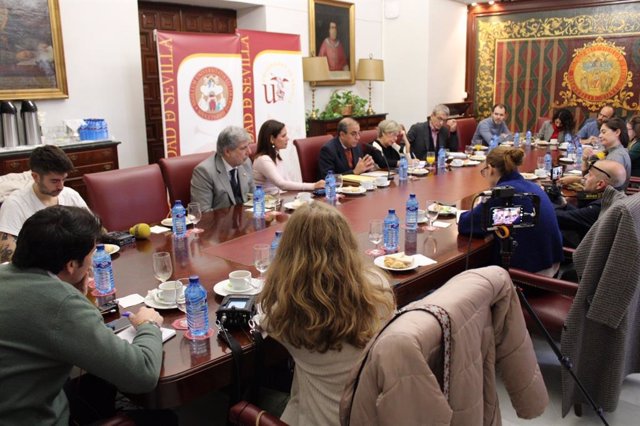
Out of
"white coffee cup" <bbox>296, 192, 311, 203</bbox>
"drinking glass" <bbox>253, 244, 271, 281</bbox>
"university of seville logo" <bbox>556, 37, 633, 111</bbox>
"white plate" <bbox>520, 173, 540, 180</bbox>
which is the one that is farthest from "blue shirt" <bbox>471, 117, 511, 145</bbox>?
"drinking glass" <bbox>253, 244, 271, 281</bbox>

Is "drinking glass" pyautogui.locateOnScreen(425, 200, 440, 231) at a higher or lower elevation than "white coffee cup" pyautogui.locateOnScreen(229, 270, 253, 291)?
higher

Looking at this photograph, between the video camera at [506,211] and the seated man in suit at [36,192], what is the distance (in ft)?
5.90

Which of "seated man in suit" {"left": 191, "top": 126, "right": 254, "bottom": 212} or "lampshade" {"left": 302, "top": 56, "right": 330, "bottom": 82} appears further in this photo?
"lampshade" {"left": 302, "top": 56, "right": 330, "bottom": 82}

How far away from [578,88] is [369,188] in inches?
224

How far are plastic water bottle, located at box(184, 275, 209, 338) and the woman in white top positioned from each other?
204 cm

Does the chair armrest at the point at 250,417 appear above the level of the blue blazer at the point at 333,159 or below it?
below

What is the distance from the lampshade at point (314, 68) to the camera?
6.42m

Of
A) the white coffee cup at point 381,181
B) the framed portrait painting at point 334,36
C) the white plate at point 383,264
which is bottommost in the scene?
the white plate at point 383,264

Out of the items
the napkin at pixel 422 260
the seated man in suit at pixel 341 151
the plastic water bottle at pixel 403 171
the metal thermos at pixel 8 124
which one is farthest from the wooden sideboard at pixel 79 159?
the napkin at pixel 422 260

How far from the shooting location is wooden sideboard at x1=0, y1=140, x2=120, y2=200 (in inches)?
153

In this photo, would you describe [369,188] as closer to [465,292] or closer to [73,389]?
[73,389]

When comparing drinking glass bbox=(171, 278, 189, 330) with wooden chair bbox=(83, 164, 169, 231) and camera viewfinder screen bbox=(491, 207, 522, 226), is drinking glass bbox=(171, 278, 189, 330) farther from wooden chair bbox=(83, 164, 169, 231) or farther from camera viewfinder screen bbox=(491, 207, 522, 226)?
wooden chair bbox=(83, 164, 169, 231)

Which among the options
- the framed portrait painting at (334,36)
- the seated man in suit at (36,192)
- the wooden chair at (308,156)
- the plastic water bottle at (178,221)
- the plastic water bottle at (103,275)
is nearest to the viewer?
the plastic water bottle at (103,275)

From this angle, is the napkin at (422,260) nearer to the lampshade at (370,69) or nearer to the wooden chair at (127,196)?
the wooden chair at (127,196)
